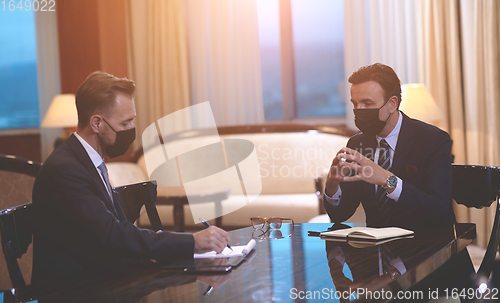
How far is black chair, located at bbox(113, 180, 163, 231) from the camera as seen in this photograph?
1.83 m

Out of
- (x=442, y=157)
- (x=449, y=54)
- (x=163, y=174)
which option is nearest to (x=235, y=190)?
(x=163, y=174)

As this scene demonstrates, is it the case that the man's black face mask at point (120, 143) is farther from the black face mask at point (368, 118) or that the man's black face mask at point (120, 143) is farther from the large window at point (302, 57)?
the large window at point (302, 57)

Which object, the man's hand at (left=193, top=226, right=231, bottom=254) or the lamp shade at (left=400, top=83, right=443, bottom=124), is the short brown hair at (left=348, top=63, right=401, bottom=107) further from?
the lamp shade at (left=400, top=83, right=443, bottom=124)

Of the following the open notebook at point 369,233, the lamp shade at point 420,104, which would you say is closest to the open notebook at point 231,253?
the open notebook at point 369,233

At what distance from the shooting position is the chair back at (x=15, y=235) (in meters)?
1.36

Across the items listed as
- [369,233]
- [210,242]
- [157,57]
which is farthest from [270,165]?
[210,242]

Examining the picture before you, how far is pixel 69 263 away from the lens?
1418mm

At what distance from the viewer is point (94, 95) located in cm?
161

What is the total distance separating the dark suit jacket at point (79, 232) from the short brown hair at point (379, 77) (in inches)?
37.8

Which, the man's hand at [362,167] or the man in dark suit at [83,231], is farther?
the man's hand at [362,167]

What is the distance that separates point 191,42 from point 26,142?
2302mm

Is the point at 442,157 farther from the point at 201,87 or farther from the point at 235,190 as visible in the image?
the point at 201,87

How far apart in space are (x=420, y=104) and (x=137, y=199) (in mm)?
2602

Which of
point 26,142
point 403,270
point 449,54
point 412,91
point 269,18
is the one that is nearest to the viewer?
point 403,270
